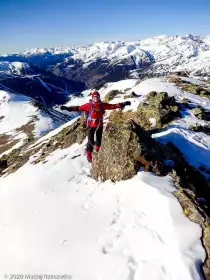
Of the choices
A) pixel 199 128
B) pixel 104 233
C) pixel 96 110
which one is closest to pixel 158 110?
pixel 199 128

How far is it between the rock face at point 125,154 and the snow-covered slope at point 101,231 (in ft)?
2.36

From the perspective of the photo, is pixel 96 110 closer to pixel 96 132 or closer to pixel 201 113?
pixel 96 132

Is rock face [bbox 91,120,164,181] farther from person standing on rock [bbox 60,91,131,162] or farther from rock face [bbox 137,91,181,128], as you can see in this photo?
rock face [bbox 137,91,181,128]

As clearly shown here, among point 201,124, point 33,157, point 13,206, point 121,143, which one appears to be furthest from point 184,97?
point 13,206

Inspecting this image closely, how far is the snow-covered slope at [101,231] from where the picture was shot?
11.2m

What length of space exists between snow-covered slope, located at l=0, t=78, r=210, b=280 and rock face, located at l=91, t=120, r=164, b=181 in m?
0.72

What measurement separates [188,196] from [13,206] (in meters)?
12.9

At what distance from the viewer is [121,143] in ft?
60.5

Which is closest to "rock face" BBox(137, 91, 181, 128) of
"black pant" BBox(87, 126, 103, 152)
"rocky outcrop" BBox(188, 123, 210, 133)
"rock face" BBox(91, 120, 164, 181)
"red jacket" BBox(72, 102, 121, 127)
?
"rocky outcrop" BBox(188, 123, 210, 133)

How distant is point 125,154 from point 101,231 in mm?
5362

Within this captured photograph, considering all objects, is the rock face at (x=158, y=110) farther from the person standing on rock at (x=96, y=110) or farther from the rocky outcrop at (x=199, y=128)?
the person standing on rock at (x=96, y=110)

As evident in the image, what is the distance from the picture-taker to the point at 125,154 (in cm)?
1791

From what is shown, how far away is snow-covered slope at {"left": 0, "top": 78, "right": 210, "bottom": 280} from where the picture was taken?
1120 centimetres

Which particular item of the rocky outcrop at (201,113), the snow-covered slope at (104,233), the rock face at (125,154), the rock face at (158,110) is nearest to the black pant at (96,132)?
the rock face at (125,154)
